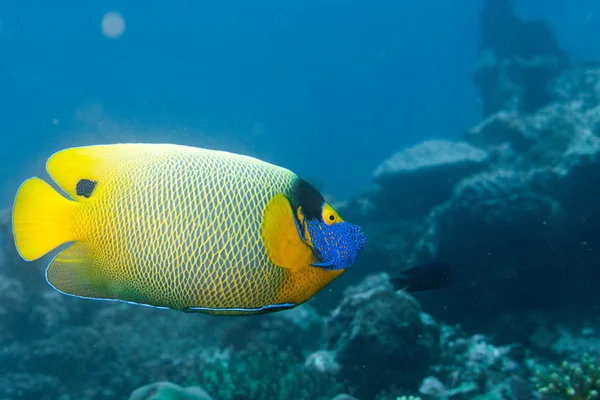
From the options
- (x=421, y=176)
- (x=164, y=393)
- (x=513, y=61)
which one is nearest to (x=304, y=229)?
(x=164, y=393)

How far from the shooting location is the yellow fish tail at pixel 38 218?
1.03 metres

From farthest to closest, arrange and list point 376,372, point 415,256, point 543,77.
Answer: point 543,77 < point 415,256 < point 376,372

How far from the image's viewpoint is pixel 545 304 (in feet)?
21.6

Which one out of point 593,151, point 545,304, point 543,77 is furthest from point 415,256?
point 543,77

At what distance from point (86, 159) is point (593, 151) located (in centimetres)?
874

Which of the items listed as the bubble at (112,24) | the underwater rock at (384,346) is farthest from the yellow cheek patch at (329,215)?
the bubble at (112,24)

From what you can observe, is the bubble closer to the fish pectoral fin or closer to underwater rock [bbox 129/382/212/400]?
underwater rock [bbox 129/382/212/400]

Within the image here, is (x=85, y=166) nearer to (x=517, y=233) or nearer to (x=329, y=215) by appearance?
(x=329, y=215)

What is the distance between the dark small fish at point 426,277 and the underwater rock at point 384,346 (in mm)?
1201

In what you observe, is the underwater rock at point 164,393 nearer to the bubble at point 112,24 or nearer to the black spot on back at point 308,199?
the black spot on back at point 308,199

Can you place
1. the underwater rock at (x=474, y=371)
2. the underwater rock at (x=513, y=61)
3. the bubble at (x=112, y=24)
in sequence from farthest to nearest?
the bubble at (x=112, y=24) → the underwater rock at (x=513, y=61) → the underwater rock at (x=474, y=371)

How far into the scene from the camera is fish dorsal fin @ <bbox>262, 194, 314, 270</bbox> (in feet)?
3.52

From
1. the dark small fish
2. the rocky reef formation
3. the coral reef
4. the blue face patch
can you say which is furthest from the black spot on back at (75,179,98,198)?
the rocky reef formation

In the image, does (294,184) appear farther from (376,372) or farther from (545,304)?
(545,304)
